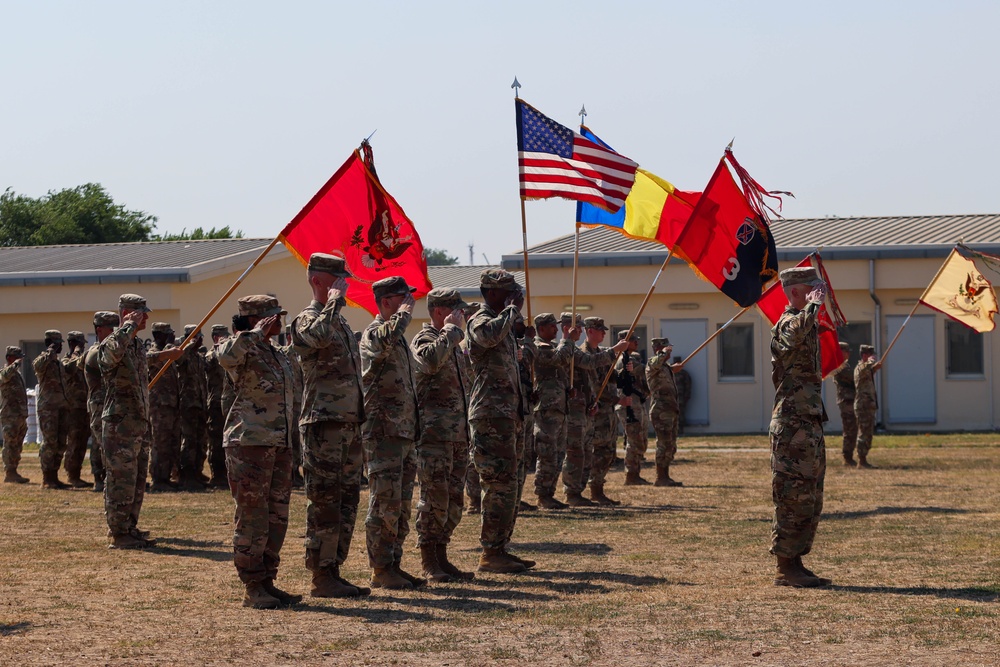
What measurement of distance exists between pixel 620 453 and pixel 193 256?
52.0 feet

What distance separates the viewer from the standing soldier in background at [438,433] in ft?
32.0

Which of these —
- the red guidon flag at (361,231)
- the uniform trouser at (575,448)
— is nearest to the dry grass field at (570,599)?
the uniform trouser at (575,448)

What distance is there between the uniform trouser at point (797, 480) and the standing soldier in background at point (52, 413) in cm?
1264

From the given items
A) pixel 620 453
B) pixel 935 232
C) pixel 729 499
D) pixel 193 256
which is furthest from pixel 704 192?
pixel 193 256

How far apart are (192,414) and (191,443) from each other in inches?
16.2

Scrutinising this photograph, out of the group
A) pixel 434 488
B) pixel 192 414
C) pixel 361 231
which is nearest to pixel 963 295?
pixel 192 414

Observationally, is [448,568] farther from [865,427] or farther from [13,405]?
[865,427]

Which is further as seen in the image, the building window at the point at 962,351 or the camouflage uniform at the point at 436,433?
the building window at the point at 962,351

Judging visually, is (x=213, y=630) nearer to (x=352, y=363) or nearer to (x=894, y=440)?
(x=352, y=363)

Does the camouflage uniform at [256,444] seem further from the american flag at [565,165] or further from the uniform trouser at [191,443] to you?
the uniform trouser at [191,443]

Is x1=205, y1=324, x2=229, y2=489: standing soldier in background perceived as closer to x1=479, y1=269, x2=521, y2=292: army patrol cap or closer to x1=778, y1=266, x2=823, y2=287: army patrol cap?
x1=479, y1=269, x2=521, y2=292: army patrol cap

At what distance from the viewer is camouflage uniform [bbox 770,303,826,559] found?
943 cm

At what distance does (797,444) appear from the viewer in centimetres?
945

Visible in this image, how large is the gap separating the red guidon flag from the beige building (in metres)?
19.8
